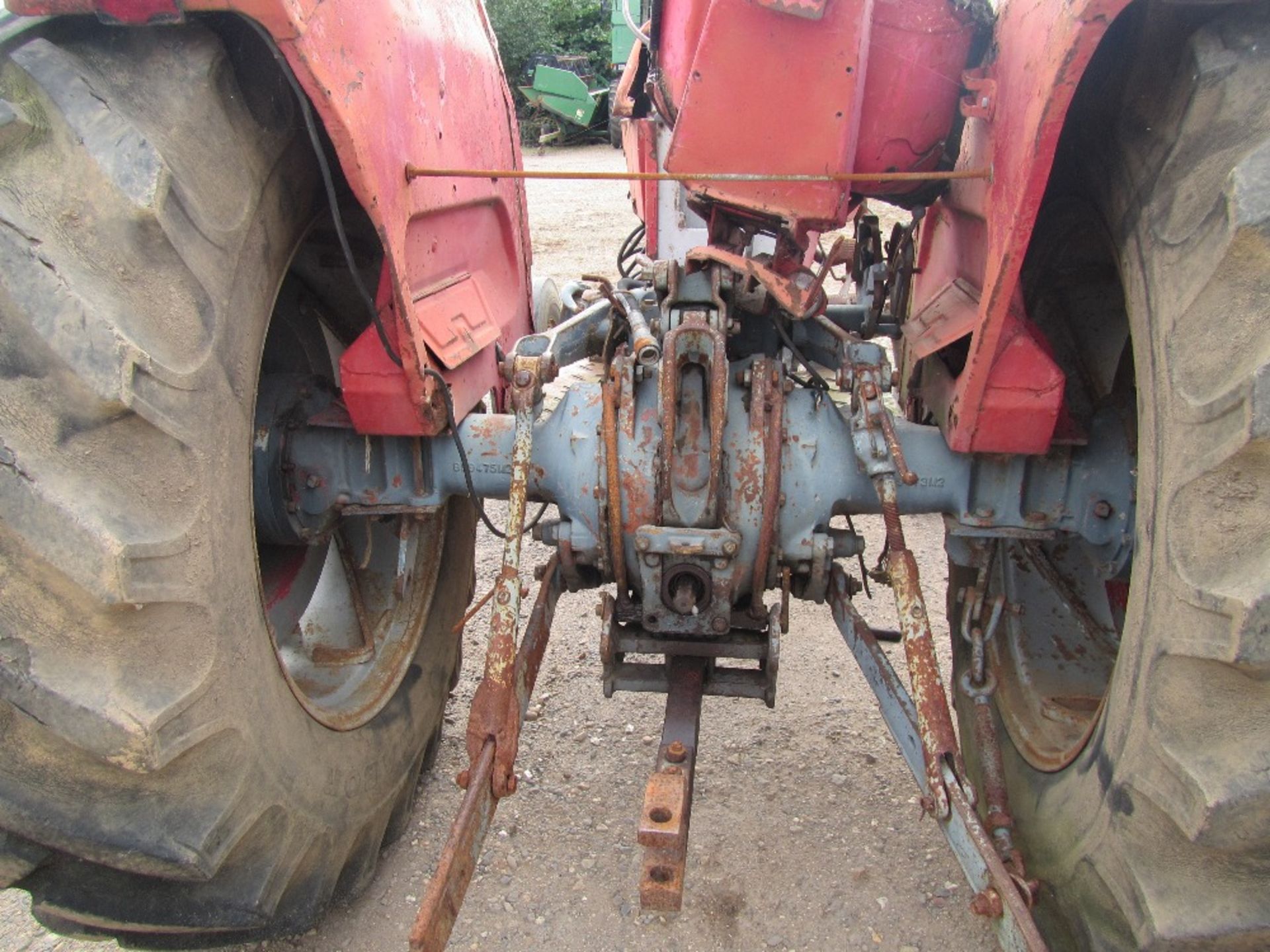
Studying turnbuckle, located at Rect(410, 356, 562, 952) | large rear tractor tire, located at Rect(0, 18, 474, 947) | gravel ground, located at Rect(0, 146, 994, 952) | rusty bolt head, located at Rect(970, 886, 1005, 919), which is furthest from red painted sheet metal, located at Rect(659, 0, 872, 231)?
gravel ground, located at Rect(0, 146, 994, 952)

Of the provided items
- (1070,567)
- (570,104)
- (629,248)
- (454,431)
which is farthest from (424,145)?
(570,104)

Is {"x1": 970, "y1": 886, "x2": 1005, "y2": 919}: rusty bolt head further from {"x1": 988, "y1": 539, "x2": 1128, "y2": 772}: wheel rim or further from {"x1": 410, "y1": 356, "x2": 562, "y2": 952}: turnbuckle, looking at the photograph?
{"x1": 410, "y1": 356, "x2": 562, "y2": 952}: turnbuckle

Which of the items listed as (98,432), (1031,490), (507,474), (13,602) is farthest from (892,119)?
(13,602)

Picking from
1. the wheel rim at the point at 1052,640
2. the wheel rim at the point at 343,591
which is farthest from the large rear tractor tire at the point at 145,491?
the wheel rim at the point at 1052,640

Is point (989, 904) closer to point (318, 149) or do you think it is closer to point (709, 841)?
point (709, 841)

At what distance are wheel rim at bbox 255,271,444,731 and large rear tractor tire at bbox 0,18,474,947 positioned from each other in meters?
0.42

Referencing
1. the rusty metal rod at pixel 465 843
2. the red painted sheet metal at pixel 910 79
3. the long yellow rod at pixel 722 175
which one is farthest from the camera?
the red painted sheet metal at pixel 910 79

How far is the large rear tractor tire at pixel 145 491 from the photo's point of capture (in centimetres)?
110

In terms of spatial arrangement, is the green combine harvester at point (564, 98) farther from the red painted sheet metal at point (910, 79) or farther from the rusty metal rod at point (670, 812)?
the rusty metal rod at point (670, 812)

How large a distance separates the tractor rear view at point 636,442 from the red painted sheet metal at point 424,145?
0.01 m

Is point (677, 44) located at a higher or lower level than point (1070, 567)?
higher

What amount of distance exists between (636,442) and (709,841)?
0.95 m

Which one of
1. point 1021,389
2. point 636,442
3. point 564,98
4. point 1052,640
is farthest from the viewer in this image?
point 564,98

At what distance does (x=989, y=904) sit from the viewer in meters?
1.22
